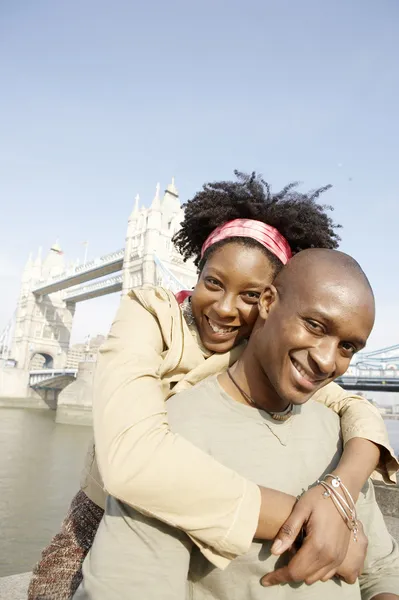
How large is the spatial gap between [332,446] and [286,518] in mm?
316

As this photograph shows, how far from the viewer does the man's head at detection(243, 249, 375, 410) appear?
36.9 inches

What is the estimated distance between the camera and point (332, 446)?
108 centimetres

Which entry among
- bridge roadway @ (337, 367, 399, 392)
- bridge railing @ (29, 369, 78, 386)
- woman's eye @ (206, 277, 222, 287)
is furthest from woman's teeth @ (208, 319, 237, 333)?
bridge railing @ (29, 369, 78, 386)

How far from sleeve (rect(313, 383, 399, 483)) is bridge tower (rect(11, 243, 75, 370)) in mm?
39364

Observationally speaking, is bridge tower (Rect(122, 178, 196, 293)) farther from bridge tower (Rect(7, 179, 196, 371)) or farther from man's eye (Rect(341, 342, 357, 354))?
man's eye (Rect(341, 342, 357, 354))

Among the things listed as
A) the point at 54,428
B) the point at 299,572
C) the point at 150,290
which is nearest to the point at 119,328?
the point at 150,290

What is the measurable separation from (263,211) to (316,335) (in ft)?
2.60

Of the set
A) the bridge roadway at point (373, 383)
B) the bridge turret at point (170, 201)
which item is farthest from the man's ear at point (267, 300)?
the bridge turret at point (170, 201)

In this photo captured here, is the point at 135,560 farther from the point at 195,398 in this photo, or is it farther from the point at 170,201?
the point at 170,201

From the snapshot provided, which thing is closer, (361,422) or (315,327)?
(315,327)

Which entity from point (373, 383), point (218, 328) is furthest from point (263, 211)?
point (373, 383)

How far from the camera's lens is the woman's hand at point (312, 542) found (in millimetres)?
795

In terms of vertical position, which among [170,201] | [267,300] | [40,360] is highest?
[170,201]

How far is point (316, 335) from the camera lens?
95 centimetres
